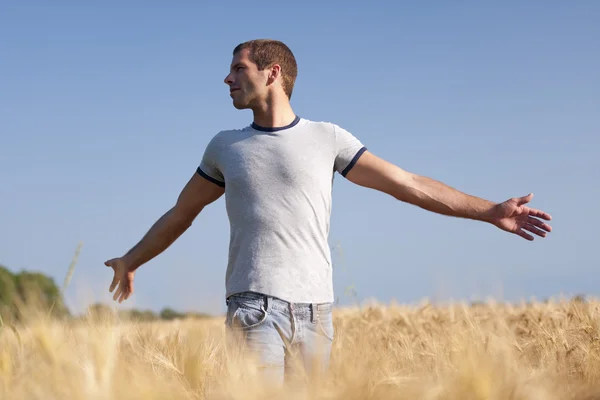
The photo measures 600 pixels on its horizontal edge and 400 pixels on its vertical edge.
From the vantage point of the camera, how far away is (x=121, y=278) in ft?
13.7

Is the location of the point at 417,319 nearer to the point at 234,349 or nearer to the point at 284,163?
the point at 284,163

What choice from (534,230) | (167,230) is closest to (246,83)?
(167,230)

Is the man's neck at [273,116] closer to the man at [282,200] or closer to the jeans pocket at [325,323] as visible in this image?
the man at [282,200]

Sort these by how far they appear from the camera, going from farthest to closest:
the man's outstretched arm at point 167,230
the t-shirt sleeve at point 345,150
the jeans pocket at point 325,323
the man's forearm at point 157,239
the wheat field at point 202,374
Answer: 1. the man's forearm at point 157,239
2. the man's outstretched arm at point 167,230
3. the t-shirt sleeve at point 345,150
4. the jeans pocket at point 325,323
5. the wheat field at point 202,374

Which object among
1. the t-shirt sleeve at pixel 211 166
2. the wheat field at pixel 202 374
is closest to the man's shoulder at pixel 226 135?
the t-shirt sleeve at pixel 211 166

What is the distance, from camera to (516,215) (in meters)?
3.65

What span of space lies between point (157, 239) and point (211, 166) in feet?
1.94

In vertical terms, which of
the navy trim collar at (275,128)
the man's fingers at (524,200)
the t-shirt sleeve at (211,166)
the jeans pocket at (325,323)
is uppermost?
the navy trim collar at (275,128)

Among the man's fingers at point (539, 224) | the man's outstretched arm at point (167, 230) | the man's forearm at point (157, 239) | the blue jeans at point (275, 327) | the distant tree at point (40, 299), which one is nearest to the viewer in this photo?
the distant tree at point (40, 299)

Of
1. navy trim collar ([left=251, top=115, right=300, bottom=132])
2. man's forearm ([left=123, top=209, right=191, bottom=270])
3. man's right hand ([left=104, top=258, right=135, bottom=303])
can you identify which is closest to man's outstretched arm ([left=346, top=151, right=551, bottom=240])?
navy trim collar ([left=251, top=115, right=300, bottom=132])

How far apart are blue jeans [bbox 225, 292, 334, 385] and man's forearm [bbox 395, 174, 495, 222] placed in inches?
31.7

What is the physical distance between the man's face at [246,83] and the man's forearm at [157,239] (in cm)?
80

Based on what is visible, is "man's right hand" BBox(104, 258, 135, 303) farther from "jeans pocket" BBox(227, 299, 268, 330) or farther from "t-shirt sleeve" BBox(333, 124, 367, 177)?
"t-shirt sleeve" BBox(333, 124, 367, 177)

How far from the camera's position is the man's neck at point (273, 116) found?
3.67m
